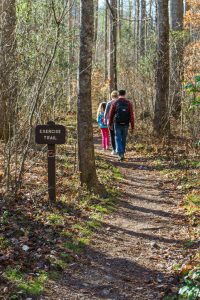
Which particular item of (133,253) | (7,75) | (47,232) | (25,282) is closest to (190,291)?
(25,282)

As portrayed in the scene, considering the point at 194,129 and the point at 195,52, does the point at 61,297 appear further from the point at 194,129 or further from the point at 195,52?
the point at 195,52

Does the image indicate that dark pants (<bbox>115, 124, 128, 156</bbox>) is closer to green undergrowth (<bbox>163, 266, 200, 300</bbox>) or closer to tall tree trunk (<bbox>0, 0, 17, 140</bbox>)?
tall tree trunk (<bbox>0, 0, 17, 140</bbox>)

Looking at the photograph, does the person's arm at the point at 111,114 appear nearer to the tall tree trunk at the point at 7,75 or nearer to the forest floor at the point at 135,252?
the forest floor at the point at 135,252

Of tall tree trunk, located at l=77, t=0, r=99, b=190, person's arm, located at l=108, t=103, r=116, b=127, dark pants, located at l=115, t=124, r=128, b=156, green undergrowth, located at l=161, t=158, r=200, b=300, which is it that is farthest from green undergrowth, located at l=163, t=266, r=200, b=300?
person's arm, located at l=108, t=103, r=116, b=127

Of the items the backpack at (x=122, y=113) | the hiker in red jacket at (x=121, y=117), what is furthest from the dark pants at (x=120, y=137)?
the backpack at (x=122, y=113)

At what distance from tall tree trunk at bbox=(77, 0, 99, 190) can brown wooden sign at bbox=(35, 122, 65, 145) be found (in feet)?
2.63

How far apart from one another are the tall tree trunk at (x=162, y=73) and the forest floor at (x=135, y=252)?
3.99 m

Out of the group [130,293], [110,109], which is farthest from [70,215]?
[110,109]

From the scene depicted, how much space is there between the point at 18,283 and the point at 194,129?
22.0ft

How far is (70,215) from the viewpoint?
22.4 feet

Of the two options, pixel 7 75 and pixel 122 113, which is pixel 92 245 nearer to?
pixel 7 75

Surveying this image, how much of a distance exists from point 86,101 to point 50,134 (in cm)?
107

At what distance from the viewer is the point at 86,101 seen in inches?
304

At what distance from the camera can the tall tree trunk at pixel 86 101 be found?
24.6 feet
